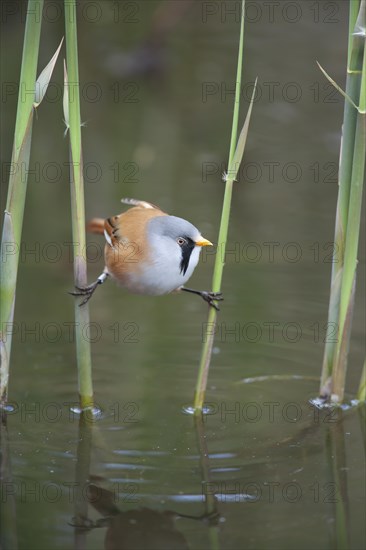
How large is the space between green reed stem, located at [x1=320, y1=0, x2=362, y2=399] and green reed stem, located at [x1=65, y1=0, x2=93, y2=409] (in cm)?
118

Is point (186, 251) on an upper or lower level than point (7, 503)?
upper

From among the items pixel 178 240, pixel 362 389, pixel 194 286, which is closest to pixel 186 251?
pixel 178 240

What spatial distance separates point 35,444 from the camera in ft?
13.7

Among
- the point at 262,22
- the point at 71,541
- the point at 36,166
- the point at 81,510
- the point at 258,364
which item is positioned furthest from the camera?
the point at 262,22

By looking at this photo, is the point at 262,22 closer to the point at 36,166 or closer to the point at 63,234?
the point at 36,166

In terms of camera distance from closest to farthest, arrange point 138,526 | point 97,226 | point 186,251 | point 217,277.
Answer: point 138,526
point 217,277
point 186,251
point 97,226

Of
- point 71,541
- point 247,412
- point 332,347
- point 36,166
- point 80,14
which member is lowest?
point 71,541

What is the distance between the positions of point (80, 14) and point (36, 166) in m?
2.55

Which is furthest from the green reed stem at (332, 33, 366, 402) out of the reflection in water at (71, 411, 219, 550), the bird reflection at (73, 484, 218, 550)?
the bird reflection at (73, 484, 218, 550)

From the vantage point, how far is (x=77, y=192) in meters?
3.94

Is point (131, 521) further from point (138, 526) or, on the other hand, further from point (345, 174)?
point (345, 174)

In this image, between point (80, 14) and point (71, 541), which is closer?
point (71, 541)

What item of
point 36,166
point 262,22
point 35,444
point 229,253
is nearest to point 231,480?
point 35,444

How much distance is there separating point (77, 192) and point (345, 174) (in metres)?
1.23
